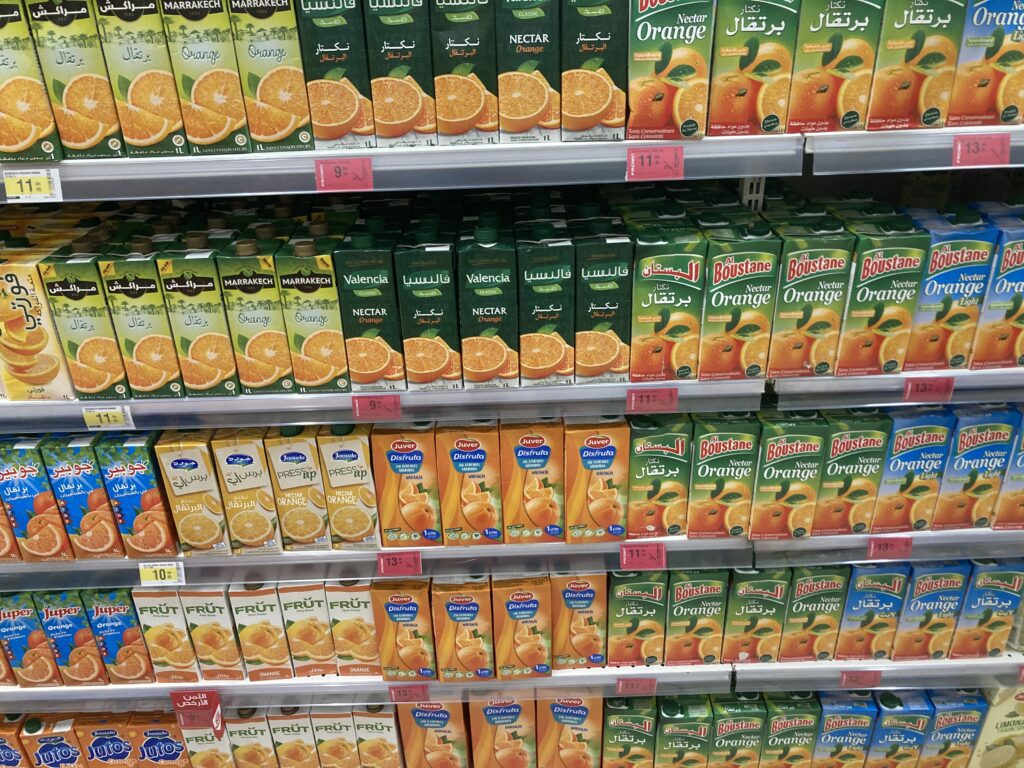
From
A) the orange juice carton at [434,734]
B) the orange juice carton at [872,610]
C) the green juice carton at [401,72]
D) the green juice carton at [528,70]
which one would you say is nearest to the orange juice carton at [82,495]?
the orange juice carton at [434,734]

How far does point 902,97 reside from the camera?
139cm

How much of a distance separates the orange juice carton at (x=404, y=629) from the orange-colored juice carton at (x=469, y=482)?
0.17 m

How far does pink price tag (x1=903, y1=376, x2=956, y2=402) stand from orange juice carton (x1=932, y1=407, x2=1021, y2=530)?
0.33 feet

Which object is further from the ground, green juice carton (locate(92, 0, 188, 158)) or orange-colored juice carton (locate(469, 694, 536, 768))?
green juice carton (locate(92, 0, 188, 158))

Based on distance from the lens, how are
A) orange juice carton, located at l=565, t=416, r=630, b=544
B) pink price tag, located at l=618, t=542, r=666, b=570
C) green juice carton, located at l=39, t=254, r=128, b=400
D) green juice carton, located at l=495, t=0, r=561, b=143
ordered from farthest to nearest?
pink price tag, located at l=618, t=542, r=666, b=570, orange juice carton, located at l=565, t=416, r=630, b=544, green juice carton, located at l=39, t=254, r=128, b=400, green juice carton, located at l=495, t=0, r=561, b=143

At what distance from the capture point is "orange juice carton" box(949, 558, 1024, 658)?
179 centimetres

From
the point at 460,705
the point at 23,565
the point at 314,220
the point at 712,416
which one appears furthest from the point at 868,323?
the point at 23,565

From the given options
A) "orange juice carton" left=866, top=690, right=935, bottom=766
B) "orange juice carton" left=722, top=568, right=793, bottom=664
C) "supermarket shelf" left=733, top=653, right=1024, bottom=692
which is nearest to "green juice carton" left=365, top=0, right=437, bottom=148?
"orange juice carton" left=722, top=568, right=793, bottom=664

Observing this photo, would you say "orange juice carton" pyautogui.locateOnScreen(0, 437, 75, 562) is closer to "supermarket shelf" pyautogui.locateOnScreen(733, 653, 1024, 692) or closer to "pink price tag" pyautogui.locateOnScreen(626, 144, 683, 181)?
"pink price tag" pyautogui.locateOnScreen(626, 144, 683, 181)

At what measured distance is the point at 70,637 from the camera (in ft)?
5.98

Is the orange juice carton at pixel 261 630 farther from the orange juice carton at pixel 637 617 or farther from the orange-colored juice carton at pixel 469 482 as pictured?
the orange juice carton at pixel 637 617

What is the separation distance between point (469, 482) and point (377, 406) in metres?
0.28

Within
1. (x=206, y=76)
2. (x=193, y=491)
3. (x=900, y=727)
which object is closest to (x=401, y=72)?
(x=206, y=76)

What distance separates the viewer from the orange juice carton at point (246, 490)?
1657 mm
